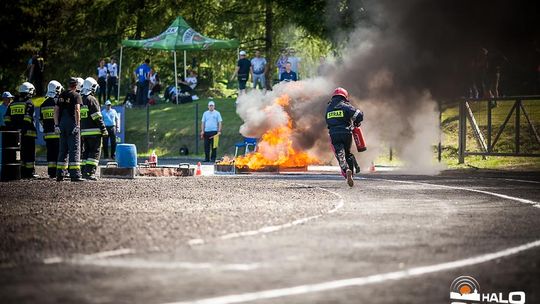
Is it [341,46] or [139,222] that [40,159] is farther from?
[139,222]

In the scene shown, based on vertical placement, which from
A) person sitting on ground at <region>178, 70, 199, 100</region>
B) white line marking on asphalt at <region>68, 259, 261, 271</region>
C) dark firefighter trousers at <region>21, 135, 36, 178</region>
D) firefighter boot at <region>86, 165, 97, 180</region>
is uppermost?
person sitting on ground at <region>178, 70, 199, 100</region>

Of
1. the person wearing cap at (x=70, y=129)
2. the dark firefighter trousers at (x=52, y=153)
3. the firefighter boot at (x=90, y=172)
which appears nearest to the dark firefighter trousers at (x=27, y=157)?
the dark firefighter trousers at (x=52, y=153)

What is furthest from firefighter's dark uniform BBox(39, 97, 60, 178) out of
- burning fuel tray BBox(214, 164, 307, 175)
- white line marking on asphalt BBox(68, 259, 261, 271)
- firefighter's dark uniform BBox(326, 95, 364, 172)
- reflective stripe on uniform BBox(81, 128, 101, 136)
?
white line marking on asphalt BBox(68, 259, 261, 271)

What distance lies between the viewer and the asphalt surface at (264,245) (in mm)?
7609

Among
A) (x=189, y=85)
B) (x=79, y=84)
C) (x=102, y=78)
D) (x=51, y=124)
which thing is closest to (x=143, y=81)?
(x=189, y=85)

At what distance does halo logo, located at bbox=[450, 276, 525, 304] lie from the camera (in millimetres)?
7285

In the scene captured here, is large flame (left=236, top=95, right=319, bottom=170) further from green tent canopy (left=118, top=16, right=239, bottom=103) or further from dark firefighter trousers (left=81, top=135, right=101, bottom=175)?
green tent canopy (left=118, top=16, right=239, bottom=103)

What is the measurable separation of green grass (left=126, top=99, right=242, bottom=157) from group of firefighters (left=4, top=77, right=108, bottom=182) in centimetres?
1202

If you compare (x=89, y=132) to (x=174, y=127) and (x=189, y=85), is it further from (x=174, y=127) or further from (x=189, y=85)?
(x=189, y=85)

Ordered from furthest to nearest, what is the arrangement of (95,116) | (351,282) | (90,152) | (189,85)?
(189,85) → (90,152) → (95,116) → (351,282)

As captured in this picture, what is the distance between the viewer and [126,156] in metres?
23.8

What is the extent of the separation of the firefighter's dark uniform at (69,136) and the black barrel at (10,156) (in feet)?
4.89

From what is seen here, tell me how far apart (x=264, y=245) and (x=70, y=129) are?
1217 cm

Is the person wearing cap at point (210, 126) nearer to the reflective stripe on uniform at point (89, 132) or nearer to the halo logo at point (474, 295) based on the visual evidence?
the reflective stripe on uniform at point (89, 132)
